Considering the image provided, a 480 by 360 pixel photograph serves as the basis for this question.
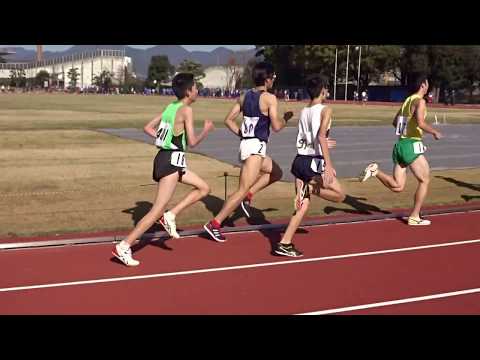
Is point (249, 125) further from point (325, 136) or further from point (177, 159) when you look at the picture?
point (177, 159)

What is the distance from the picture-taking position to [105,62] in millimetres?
171625

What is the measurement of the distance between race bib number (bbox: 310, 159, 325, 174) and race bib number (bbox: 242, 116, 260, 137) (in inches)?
34.7

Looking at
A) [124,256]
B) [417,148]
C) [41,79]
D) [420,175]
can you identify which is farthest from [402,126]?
[41,79]

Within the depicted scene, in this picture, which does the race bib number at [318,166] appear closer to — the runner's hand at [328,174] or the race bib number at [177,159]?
the runner's hand at [328,174]

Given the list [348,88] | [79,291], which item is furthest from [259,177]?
[348,88]

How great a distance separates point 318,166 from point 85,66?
588 feet

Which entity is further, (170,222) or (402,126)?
(402,126)

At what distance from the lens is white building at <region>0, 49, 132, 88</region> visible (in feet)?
547

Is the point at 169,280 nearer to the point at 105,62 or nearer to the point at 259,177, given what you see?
the point at 259,177

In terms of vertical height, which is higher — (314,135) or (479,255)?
(314,135)

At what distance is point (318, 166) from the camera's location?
7414 mm

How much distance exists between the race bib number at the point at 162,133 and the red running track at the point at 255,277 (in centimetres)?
136

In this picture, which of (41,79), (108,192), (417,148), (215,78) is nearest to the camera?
(417,148)
